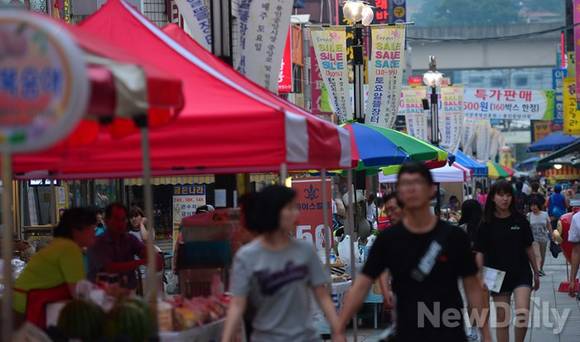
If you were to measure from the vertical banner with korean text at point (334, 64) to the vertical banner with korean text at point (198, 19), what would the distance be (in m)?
9.91

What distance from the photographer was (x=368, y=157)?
611 inches

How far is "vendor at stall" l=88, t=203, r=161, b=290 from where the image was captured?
1041 cm

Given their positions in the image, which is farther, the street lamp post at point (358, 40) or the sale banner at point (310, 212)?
the street lamp post at point (358, 40)

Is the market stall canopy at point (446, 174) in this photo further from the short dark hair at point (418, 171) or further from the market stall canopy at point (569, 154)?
the short dark hair at point (418, 171)

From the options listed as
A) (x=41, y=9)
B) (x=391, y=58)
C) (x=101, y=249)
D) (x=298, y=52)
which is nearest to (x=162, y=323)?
(x=101, y=249)

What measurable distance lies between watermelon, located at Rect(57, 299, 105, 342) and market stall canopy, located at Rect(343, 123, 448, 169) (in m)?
7.86

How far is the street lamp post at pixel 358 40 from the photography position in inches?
789

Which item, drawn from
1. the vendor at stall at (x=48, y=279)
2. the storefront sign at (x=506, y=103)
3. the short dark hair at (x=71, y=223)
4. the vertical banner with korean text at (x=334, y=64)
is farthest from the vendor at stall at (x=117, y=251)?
the storefront sign at (x=506, y=103)

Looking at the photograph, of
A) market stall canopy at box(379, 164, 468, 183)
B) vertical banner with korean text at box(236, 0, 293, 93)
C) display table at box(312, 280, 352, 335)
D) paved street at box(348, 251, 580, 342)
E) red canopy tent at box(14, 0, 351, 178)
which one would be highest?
vertical banner with korean text at box(236, 0, 293, 93)

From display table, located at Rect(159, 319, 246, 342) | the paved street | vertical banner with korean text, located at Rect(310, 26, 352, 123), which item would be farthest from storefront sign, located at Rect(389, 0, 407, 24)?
display table, located at Rect(159, 319, 246, 342)

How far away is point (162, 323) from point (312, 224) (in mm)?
8432

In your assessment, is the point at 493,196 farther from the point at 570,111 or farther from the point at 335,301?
the point at 570,111

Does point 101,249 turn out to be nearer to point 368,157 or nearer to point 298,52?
point 368,157

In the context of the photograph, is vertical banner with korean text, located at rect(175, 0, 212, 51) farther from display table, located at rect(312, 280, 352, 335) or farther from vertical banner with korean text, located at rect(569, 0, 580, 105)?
vertical banner with korean text, located at rect(569, 0, 580, 105)
